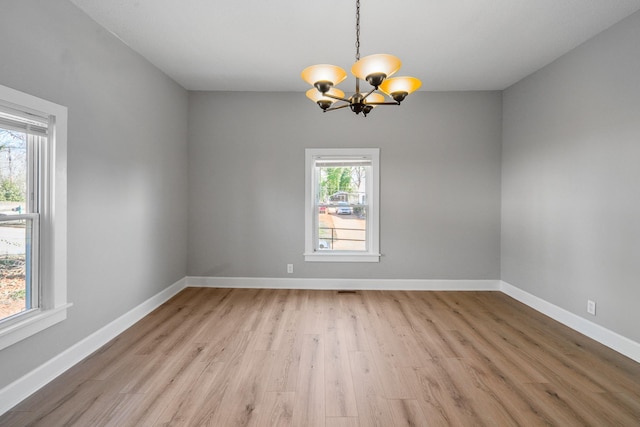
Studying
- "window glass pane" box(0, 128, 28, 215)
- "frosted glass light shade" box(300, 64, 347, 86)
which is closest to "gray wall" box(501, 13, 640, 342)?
"frosted glass light shade" box(300, 64, 347, 86)

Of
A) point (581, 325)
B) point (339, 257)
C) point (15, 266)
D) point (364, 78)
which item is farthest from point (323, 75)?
point (581, 325)

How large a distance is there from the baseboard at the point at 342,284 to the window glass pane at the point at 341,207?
502 mm

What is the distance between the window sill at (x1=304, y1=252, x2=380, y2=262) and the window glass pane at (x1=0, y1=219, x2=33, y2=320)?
3.03 metres

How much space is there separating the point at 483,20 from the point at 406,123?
1828 mm

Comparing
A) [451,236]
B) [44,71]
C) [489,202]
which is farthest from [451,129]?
[44,71]

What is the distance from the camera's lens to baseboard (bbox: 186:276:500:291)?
15.0ft

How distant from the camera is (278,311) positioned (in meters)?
3.68

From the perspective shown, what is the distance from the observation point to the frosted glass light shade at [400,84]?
2.18 m

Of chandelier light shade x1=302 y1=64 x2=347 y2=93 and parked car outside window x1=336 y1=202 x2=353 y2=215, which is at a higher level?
chandelier light shade x1=302 y1=64 x2=347 y2=93

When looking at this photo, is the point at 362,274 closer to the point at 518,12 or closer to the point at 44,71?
the point at 518,12

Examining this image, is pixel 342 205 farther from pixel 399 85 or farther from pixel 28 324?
pixel 28 324

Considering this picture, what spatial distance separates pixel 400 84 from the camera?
2.19m

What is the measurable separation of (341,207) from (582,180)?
277cm

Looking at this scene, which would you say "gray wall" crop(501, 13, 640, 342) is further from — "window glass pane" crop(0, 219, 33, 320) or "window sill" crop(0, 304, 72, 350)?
"window glass pane" crop(0, 219, 33, 320)
